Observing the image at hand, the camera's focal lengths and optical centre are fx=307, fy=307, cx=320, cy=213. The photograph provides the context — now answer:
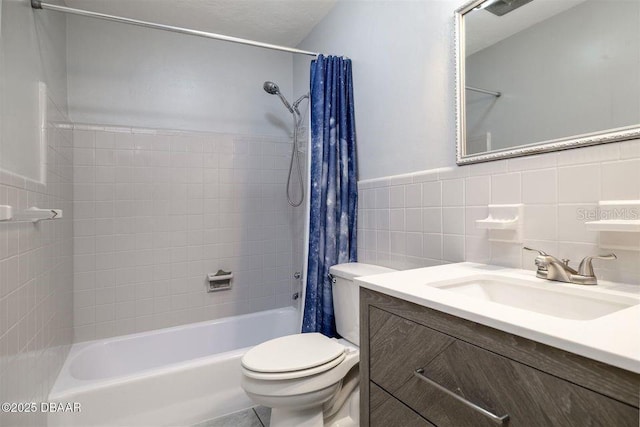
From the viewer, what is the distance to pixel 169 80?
217 centimetres

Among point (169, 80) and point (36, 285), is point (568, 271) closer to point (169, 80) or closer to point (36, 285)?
point (36, 285)

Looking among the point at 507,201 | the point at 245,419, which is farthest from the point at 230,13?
the point at 245,419

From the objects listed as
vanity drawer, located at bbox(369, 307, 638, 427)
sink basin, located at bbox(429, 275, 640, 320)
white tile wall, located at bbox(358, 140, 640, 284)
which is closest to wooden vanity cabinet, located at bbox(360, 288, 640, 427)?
vanity drawer, located at bbox(369, 307, 638, 427)

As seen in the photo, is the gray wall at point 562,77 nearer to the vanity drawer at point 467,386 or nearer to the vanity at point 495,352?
the vanity at point 495,352

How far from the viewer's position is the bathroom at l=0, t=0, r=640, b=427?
72 centimetres

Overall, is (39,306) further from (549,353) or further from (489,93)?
(489,93)

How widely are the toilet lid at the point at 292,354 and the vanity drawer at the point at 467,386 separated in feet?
1.50

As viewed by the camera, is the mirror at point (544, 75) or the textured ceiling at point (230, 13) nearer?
the mirror at point (544, 75)

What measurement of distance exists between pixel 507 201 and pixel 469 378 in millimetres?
658

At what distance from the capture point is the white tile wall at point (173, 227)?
194 cm

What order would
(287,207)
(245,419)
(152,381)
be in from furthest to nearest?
1. (287,207)
2. (245,419)
3. (152,381)

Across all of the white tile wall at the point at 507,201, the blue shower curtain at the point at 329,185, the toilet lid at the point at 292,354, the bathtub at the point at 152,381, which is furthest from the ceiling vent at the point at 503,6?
the bathtub at the point at 152,381

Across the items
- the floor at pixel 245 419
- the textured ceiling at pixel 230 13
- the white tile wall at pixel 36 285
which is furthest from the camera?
the textured ceiling at pixel 230 13

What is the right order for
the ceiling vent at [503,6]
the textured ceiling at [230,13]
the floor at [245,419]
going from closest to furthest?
the ceiling vent at [503,6]
the floor at [245,419]
the textured ceiling at [230,13]
